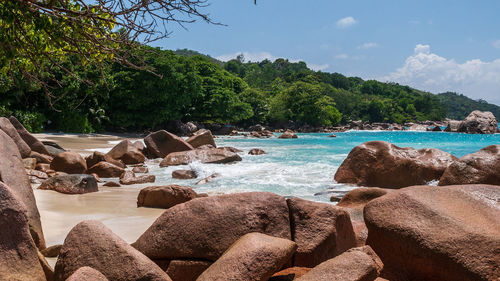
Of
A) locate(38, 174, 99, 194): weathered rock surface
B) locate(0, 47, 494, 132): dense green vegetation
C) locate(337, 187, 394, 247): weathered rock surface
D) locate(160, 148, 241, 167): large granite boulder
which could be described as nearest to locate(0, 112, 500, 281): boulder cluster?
locate(337, 187, 394, 247): weathered rock surface

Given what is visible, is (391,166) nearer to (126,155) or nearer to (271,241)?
(271,241)

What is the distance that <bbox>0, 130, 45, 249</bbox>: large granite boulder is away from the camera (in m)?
3.66

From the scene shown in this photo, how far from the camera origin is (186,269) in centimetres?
346

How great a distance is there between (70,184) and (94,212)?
6.39 feet

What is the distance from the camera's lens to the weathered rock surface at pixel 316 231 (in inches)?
140

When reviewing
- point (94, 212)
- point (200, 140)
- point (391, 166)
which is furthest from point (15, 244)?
point (200, 140)

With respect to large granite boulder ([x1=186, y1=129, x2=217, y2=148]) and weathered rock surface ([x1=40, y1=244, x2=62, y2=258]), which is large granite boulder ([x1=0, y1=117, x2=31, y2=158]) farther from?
large granite boulder ([x1=186, y1=129, x2=217, y2=148])

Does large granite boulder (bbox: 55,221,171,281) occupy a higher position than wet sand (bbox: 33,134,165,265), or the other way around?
large granite boulder (bbox: 55,221,171,281)

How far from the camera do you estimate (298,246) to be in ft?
11.8

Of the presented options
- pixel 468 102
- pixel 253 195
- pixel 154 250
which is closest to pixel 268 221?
pixel 253 195

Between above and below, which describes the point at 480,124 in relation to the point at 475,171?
above

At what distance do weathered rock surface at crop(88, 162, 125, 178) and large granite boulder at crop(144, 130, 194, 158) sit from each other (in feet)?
17.0

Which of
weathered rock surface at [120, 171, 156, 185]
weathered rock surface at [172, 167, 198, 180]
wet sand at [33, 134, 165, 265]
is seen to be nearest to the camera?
wet sand at [33, 134, 165, 265]

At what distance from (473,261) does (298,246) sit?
1442 mm
